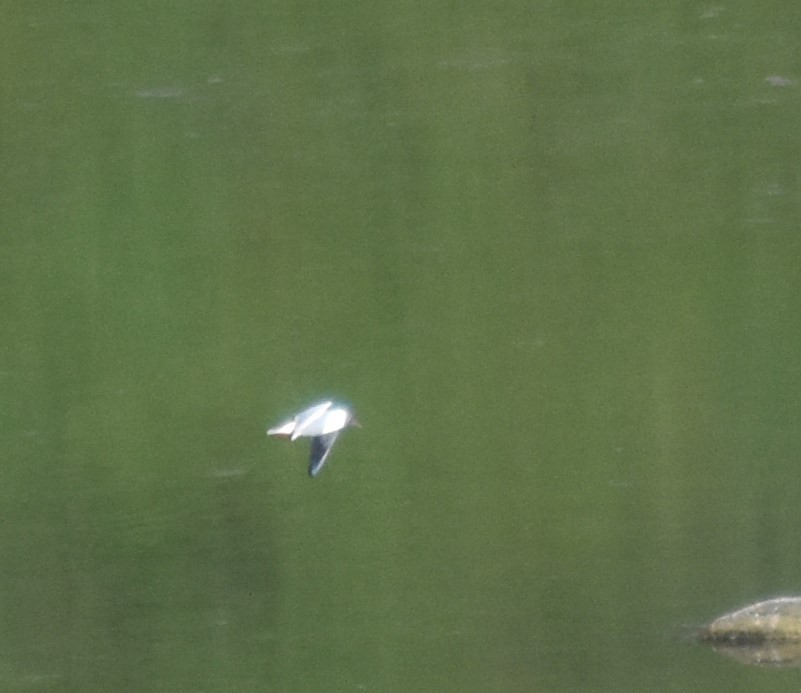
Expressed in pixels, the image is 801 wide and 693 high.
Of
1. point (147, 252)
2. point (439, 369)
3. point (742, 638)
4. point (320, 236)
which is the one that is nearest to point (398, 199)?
point (320, 236)

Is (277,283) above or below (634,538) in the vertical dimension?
above

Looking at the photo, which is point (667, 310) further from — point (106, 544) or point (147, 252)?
point (106, 544)

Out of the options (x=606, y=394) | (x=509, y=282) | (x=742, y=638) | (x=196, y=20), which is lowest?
(x=742, y=638)
